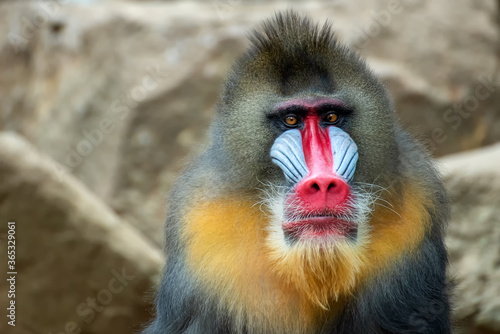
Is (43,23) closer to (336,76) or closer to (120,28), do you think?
(120,28)

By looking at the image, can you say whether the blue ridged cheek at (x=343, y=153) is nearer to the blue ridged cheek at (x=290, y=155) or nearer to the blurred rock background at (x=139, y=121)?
the blue ridged cheek at (x=290, y=155)

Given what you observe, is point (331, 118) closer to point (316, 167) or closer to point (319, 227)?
point (316, 167)

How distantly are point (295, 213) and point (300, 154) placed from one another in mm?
250

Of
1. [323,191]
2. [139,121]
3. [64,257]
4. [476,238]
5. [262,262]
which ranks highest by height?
[139,121]

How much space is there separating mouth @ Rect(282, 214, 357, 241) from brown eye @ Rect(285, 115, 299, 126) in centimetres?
46

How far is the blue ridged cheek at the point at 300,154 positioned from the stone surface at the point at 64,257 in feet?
7.21

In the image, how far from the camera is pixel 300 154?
2912 mm

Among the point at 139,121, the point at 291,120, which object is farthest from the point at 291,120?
the point at 139,121

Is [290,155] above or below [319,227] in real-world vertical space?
above

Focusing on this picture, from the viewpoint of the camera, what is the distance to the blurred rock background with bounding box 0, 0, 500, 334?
476 cm

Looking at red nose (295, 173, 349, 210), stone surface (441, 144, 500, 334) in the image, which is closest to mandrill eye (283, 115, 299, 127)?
red nose (295, 173, 349, 210)

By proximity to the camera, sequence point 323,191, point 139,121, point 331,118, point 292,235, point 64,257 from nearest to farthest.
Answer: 1. point 323,191
2. point 292,235
3. point 331,118
4. point 64,257
5. point 139,121

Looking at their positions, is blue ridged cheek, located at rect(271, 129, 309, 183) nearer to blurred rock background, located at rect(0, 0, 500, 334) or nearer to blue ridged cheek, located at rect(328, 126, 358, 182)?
blue ridged cheek, located at rect(328, 126, 358, 182)

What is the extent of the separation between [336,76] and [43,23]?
22.6 feet
